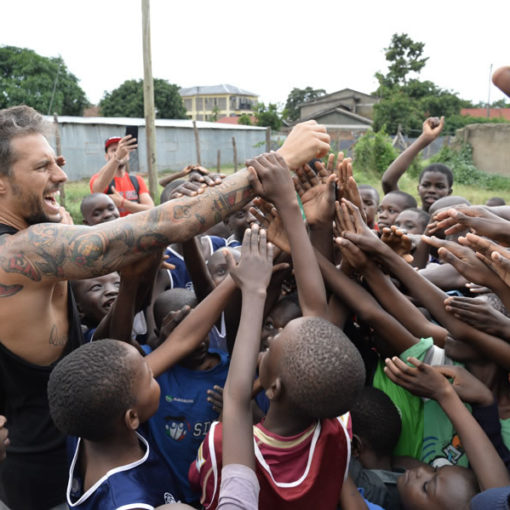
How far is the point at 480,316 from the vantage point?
2.00m

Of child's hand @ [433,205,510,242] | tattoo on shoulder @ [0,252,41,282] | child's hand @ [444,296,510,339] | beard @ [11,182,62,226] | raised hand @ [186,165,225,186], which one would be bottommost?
child's hand @ [444,296,510,339]

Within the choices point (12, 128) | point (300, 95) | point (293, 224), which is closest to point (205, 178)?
point (293, 224)

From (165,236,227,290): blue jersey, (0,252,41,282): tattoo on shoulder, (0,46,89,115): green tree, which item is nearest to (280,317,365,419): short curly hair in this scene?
(0,252,41,282): tattoo on shoulder

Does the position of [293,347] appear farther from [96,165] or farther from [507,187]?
[96,165]

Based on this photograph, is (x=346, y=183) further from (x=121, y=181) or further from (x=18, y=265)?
(x=121, y=181)

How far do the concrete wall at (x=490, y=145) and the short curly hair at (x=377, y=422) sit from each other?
21.2m

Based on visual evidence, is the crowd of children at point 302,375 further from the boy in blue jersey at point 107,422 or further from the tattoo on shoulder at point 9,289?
the tattoo on shoulder at point 9,289

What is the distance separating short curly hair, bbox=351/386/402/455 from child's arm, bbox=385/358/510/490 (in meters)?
0.23

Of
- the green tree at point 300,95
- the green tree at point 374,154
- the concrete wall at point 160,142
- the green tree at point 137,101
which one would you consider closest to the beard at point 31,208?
the concrete wall at point 160,142

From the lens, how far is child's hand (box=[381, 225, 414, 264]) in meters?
2.25

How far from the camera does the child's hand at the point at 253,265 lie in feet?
6.72

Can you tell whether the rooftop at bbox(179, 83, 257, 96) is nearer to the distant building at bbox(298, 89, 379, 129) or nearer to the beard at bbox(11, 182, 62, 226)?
the distant building at bbox(298, 89, 379, 129)

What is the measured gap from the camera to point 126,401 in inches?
65.4

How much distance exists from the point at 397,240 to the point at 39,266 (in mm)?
1572
